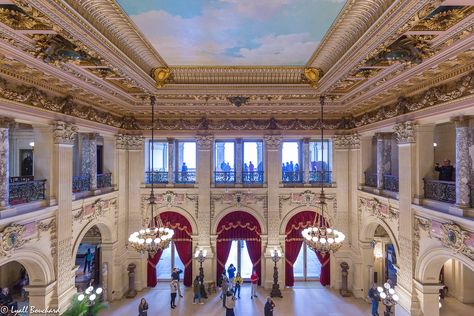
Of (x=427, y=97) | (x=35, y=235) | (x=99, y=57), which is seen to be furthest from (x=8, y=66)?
(x=427, y=97)

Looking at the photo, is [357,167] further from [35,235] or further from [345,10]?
[35,235]

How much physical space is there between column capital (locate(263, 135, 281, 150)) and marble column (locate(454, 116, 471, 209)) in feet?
17.5

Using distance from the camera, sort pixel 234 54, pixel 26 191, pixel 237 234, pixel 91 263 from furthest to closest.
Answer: pixel 91 263 → pixel 237 234 → pixel 26 191 → pixel 234 54

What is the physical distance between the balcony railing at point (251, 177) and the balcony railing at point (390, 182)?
13.0 ft

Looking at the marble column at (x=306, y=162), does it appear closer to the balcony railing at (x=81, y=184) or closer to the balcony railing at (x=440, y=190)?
A: the balcony railing at (x=440, y=190)

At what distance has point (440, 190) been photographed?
601cm

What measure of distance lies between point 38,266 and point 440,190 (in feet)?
28.4

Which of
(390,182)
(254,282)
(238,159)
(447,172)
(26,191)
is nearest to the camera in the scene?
(26,191)

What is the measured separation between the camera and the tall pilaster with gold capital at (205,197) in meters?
10.0

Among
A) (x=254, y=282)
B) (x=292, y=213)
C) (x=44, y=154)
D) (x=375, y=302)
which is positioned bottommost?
(x=254, y=282)

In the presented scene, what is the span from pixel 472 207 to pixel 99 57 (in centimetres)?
710

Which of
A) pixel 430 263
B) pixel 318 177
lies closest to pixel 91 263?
pixel 318 177

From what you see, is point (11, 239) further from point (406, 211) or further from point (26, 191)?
point (406, 211)

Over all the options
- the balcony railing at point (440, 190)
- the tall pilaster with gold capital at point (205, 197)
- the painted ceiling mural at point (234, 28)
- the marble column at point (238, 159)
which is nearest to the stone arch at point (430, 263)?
the balcony railing at point (440, 190)
